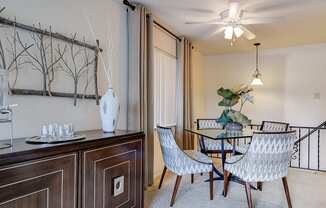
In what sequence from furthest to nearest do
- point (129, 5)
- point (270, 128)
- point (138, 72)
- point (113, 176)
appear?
point (270, 128) → point (138, 72) → point (129, 5) → point (113, 176)

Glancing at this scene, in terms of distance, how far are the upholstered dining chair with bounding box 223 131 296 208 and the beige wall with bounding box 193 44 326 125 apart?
3064 mm

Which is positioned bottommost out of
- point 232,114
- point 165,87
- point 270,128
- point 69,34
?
point 270,128

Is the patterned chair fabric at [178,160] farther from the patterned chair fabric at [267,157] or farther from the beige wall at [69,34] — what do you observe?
the beige wall at [69,34]

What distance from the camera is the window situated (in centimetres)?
397

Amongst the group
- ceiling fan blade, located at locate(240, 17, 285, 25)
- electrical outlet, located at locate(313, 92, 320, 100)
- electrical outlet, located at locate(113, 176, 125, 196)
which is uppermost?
ceiling fan blade, located at locate(240, 17, 285, 25)

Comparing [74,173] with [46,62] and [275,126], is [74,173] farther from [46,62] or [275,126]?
[275,126]

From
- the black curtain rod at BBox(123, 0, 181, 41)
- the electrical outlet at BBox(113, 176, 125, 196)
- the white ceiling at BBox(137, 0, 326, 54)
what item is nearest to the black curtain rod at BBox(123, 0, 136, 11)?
the black curtain rod at BBox(123, 0, 181, 41)

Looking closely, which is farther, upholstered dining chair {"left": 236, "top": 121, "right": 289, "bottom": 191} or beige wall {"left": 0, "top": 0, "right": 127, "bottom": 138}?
upholstered dining chair {"left": 236, "top": 121, "right": 289, "bottom": 191}

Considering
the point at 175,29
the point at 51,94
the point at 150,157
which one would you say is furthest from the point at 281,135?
the point at 175,29

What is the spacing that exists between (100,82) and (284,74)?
421cm

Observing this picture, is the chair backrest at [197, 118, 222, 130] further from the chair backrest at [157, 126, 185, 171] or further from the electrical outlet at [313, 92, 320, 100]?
the electrical outlet at [313, 92, 320, 100]

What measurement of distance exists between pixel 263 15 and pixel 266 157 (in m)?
1.94

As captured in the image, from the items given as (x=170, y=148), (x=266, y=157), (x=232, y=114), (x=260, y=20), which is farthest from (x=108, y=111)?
(x=260, y=20)

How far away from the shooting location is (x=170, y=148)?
9.24ft
